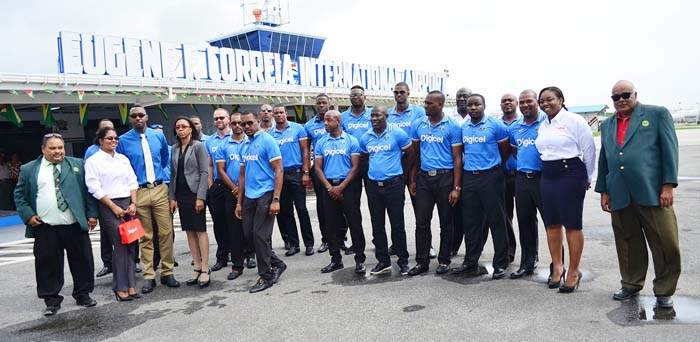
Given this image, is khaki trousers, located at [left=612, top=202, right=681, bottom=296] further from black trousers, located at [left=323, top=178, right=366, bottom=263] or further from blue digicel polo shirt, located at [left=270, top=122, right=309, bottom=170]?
blue digicel polo shirt, located at [left=270, top=122, right=309, bottom=170]

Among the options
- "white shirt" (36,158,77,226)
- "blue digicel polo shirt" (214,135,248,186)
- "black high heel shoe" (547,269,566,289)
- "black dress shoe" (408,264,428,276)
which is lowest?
"black dress shoe" (408,264,428,276)

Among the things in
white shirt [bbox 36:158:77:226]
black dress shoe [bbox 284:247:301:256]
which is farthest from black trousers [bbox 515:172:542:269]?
white shirt [bbox 36:158:77:226]

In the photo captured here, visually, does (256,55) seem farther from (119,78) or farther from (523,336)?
(523,336)

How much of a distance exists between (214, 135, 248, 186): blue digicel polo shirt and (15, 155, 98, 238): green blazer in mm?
1500

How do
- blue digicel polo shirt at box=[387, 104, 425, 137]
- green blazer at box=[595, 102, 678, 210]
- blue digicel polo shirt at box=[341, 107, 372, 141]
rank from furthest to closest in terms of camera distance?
1. blue digicel polo shirt at box=[341, 107, 372, 141]
2. blue digicel polo shirt at box=[387, 104, 425, 137]
3. green blazer at box=[595, 102, 678, 210]

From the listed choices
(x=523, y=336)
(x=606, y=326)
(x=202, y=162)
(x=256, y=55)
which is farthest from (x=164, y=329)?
(x=256, y=55)

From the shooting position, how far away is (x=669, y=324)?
3.96 m

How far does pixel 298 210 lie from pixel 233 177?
140 cm

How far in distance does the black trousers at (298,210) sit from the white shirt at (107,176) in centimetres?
227

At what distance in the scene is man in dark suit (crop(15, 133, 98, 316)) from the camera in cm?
520

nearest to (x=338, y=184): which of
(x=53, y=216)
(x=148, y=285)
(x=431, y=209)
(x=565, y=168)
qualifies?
(x=431, y=209)

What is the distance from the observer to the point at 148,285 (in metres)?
5.91

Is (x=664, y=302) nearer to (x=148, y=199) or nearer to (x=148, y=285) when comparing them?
(x=148, y=285)

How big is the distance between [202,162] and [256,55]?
11.8 meters
